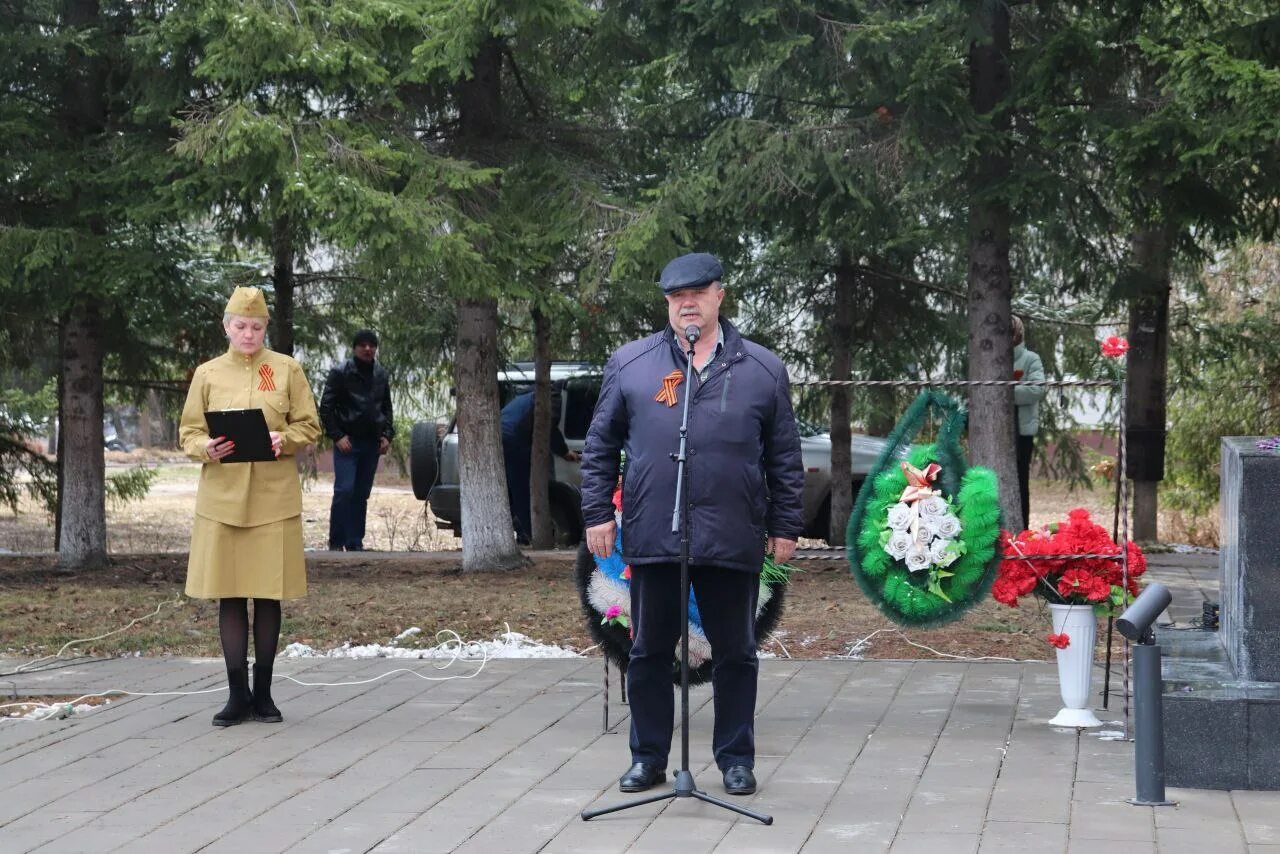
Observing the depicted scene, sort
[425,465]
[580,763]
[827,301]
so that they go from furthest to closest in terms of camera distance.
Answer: [425,465] → [827,301] → [580,763]

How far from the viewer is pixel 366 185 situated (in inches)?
409

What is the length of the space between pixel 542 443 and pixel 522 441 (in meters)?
0.78

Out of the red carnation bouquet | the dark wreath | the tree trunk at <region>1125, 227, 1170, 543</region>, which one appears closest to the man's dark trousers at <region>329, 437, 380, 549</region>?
the tree trunk at <region>1125, 227, 1170, 543</region>

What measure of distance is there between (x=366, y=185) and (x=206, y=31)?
1.50m

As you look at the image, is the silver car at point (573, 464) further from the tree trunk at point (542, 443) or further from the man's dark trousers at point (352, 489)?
the man's dark trousers at point (352, 489)

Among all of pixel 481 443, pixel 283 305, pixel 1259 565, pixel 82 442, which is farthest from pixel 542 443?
pixel 1259 565

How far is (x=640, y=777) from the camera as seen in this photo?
603 centimetres

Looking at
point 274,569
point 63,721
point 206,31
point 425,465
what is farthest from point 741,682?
point 425,465

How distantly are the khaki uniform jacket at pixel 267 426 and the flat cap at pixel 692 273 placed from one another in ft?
7.28

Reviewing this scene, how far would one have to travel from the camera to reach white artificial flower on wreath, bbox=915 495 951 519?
739 centimetres

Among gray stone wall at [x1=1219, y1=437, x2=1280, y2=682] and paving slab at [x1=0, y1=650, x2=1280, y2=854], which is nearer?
paving slab at [x1=0, y1=650, x2=1280, y2=854]

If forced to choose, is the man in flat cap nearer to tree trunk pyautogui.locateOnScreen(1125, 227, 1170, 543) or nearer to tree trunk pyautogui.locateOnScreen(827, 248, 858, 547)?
tree trunk pyautogui.locateOnScreen(1125, 227, 1170, 543)

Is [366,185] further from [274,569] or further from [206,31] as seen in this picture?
[274,569]

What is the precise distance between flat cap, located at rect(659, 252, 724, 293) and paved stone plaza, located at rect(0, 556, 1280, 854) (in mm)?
1825
